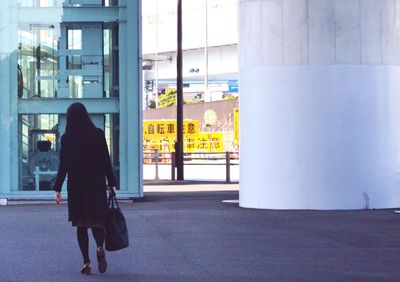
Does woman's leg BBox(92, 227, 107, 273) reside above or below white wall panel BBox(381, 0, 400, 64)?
below

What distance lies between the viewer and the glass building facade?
2256 cm

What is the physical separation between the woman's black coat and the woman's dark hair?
0.17ft

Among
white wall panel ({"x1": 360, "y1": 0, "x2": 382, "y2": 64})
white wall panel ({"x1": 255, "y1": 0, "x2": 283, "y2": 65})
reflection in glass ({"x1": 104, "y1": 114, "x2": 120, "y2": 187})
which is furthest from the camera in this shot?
reflection in glass ({"x1": 104, "y1": 114, "x2": 120, "y2": 187})

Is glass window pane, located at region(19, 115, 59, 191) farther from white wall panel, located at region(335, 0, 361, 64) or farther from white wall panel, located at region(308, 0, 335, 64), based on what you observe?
white wall panel, located at region(335, 0, 361, 64)

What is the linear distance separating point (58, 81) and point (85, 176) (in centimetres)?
1196

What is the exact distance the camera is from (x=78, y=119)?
11023mm

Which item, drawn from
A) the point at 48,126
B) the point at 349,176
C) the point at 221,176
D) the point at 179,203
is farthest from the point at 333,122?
the point at 221,176

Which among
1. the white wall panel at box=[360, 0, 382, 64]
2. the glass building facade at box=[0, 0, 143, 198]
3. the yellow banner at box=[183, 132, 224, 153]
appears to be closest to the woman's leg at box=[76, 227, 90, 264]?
the white wall panel at box=[360, 0, 382, 64]

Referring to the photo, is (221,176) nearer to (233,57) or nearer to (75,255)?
(233,57)

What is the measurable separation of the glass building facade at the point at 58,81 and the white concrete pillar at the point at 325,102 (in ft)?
11.2

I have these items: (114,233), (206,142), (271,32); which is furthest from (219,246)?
(206,142)

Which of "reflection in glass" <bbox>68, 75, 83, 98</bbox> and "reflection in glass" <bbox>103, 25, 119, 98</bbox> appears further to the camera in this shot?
"reflection in glass" <bbox>103, 25, 119, 98</bbox>

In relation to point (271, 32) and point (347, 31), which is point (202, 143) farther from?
point (347, 31)

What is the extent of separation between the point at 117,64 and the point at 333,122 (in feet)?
17.3
